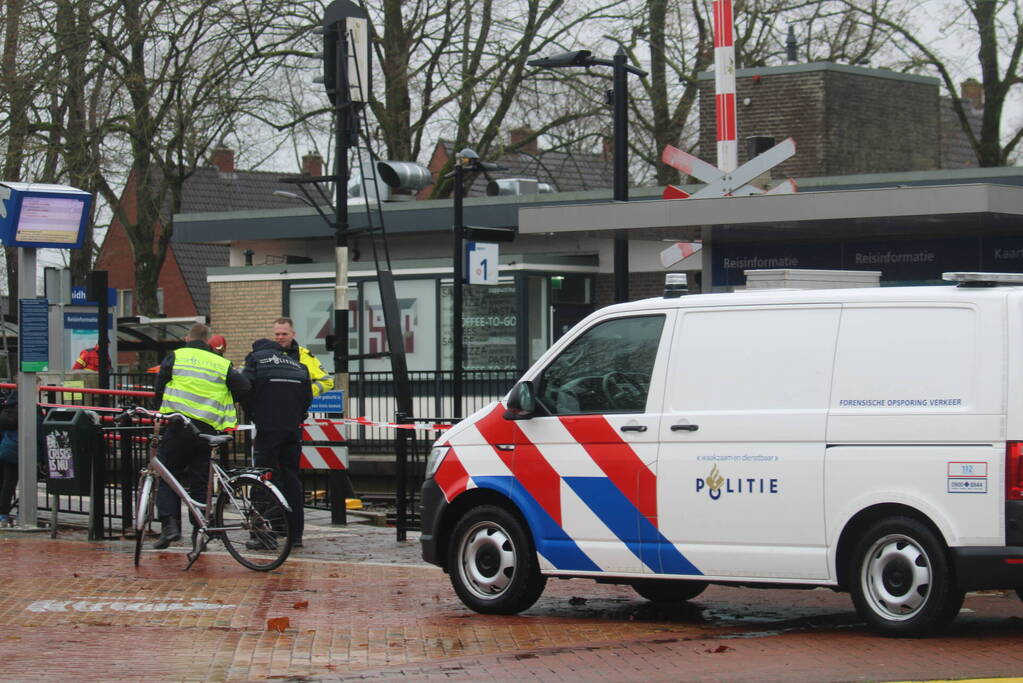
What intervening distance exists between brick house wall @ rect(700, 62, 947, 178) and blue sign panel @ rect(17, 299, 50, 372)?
1803 centimetres

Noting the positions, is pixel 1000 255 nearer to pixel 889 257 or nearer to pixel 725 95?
pixel 889 257

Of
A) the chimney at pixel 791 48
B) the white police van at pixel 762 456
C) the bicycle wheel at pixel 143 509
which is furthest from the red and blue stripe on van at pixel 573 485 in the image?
the chimney at pixel 791 48

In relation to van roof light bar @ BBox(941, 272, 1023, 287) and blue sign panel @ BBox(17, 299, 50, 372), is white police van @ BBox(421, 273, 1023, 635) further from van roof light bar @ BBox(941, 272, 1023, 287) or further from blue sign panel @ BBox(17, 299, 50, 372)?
blue sign panel @ BBox(17, 299, 50, 372)

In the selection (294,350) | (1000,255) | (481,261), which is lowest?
(294,350)

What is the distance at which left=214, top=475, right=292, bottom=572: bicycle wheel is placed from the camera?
1191cm

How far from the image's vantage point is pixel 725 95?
63.7 feet

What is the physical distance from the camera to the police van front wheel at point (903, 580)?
834cm

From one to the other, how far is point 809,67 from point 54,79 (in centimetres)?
1364

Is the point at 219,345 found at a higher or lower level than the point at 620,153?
lower

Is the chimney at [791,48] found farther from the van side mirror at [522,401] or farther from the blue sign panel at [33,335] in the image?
the van side mirror at [522,401]

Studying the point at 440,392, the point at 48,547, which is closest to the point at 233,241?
the point at 440,392

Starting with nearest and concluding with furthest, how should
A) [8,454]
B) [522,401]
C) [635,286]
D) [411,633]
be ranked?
[411,633] < [522,401] < [8,454] < [635,286]

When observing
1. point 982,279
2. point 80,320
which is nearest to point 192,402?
point 982,279

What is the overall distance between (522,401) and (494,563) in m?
1.01
